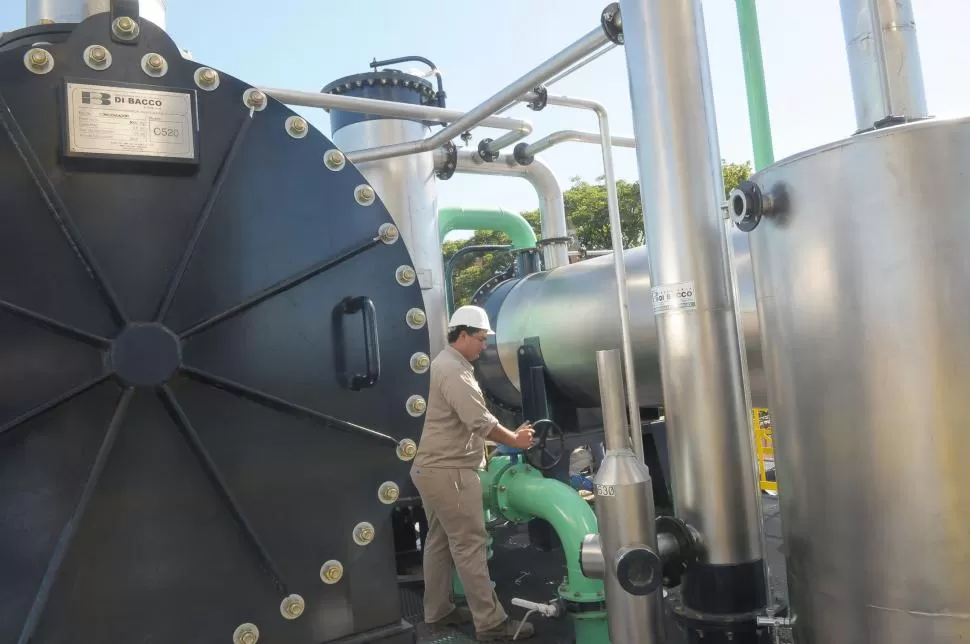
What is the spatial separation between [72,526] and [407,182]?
3004mm

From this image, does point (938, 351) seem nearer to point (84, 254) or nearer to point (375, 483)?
point (375, 483)

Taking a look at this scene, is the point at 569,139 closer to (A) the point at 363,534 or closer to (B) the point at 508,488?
(B) the point at 508,488

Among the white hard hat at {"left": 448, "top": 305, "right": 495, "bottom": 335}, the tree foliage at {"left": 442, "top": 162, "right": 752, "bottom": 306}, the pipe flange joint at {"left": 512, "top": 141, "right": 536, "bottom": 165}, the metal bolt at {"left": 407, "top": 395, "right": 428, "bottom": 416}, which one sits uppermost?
the tree foliage at {"left": 442, "top": 162, "right": 752, "bottom": 306}

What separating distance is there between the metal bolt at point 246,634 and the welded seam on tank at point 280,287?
1.54 feet

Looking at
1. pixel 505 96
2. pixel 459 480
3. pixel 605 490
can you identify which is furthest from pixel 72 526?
pixel 459 480

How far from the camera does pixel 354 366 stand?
1310 millimetres

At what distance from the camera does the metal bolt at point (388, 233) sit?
1.36 metres

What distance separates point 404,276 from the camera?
1374 mm

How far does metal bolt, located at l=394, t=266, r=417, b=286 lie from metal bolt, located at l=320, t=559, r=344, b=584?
50 cm

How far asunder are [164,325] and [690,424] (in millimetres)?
1509

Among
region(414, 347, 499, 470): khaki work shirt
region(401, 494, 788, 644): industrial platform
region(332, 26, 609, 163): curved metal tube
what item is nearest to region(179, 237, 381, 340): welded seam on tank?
region(332, 26, 609, 163): curved metal tube

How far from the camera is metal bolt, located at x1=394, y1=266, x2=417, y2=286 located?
1.37 metres

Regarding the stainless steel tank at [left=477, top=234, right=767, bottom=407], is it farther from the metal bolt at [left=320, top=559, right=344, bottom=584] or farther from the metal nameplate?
the metal nameplate

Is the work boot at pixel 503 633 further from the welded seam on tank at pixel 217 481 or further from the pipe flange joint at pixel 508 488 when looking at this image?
the welded seam on tank at pixel 217 481
